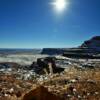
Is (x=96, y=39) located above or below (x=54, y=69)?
above

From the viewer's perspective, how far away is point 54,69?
59.5 feet

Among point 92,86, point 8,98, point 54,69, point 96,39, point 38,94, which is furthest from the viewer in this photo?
point 96,39

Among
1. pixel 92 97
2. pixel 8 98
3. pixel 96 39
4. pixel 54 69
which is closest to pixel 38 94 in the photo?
pixel 8 98

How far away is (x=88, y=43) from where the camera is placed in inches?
2489

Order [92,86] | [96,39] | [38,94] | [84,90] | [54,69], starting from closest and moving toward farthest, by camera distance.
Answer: [38,94], [84,90], [92,86], [54,69], [96,39]

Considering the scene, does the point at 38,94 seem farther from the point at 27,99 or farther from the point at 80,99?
the point at 80,99

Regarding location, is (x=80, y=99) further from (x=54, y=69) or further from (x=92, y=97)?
(x=54, y=69)

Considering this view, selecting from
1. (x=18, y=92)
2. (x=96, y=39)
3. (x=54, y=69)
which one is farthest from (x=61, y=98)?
(x=96, y=39)

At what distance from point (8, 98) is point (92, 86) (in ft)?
10.5

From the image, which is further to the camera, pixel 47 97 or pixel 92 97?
pixel 92 97

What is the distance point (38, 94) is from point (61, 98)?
2.34 feet

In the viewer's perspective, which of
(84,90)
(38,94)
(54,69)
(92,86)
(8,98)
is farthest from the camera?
(54,69)

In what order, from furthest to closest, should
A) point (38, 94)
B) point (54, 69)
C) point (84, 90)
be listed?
point (54, 69)
point (84, 90)
point (38, 94)

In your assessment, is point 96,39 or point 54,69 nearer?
point 54,69
